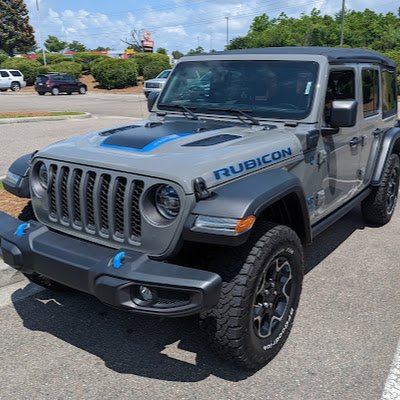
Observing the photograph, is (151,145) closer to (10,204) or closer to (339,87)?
(339,87)

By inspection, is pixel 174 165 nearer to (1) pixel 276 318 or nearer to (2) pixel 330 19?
(1) pixel 276 318

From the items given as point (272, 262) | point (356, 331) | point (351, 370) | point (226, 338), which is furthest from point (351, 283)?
point (226, 338)

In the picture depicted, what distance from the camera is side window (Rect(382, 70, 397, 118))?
539 cm

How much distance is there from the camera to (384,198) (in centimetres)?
532

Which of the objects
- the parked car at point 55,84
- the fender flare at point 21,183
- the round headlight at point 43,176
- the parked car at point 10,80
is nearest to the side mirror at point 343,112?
the round headlight at point 43,176

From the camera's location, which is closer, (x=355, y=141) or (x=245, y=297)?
(x=245, y=297)

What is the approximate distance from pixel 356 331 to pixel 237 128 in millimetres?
1708

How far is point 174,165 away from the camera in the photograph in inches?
107

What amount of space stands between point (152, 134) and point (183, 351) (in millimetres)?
1477

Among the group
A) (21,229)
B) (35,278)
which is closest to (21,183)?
(21,229)

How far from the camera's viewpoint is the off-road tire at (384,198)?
5262mm

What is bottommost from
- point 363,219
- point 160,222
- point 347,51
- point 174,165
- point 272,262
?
point 363,219

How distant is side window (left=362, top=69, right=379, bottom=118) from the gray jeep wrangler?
1.86ft

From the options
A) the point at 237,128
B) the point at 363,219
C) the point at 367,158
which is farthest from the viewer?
the point at 363,219
